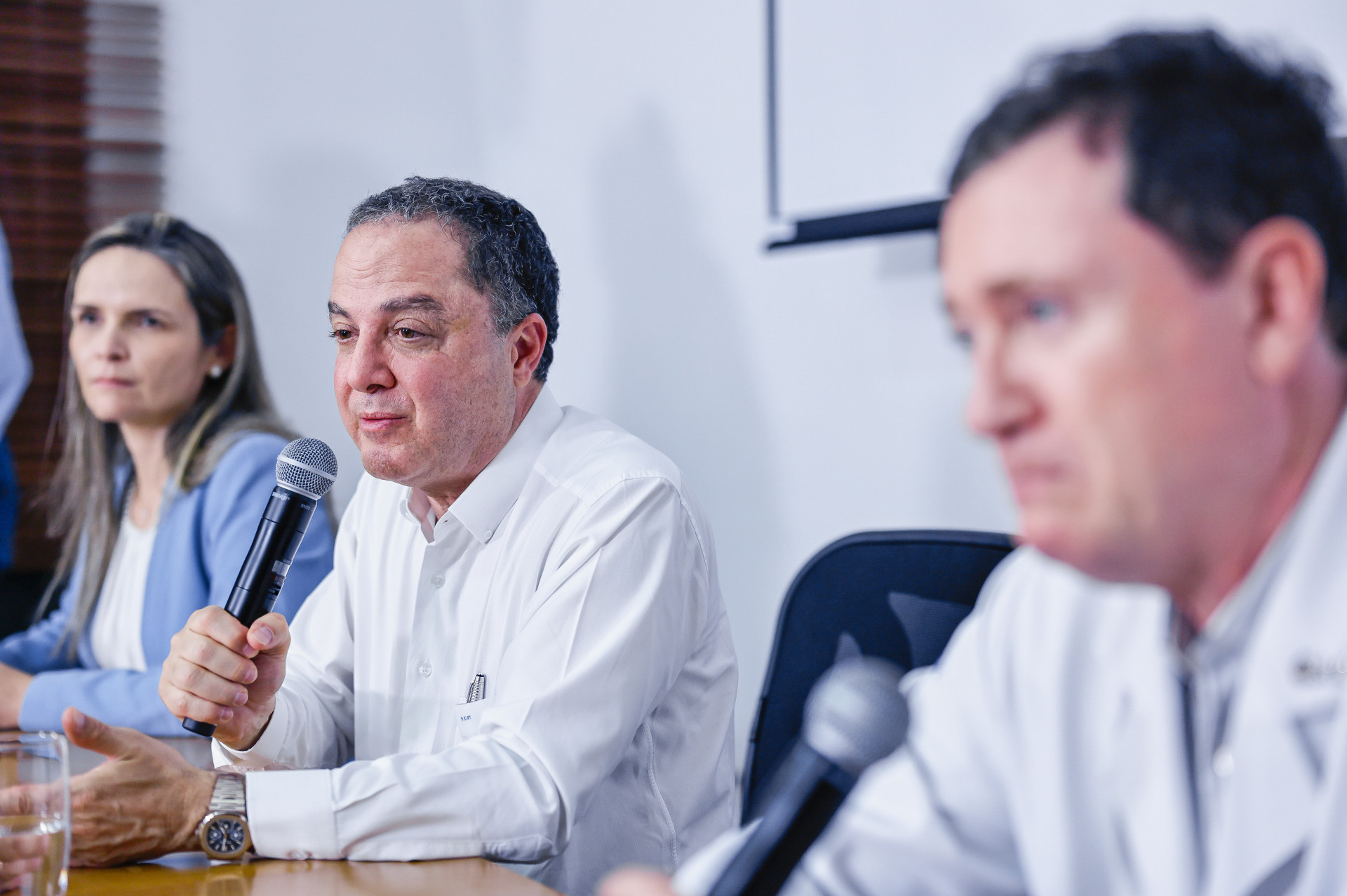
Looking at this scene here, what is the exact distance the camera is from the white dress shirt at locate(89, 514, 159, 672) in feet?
7.30

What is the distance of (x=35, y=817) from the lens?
0.97 meters

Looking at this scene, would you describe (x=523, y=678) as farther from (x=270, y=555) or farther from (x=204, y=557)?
(x=204, y=557)

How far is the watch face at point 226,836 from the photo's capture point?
1.17m

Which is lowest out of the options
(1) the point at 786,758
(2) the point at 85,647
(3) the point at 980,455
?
(2) the point at 85,647

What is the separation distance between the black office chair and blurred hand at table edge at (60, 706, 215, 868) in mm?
586

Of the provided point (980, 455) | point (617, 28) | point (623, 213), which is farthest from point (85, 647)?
point (980, 455)

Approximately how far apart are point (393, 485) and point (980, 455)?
849 millimetres

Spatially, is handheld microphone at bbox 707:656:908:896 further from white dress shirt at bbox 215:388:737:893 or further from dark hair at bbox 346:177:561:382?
dark hair at bbox 346:177:561:382

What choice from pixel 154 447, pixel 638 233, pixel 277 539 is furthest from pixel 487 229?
pixel 154 447

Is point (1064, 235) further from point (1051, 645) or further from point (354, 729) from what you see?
point (354, 729)

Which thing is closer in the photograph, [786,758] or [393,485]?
[786,758]

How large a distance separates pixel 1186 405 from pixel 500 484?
1073 millimetres

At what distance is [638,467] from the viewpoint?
1493 mm

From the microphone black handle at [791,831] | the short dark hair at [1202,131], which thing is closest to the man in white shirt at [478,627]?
the microphone black handle at [791,831]
